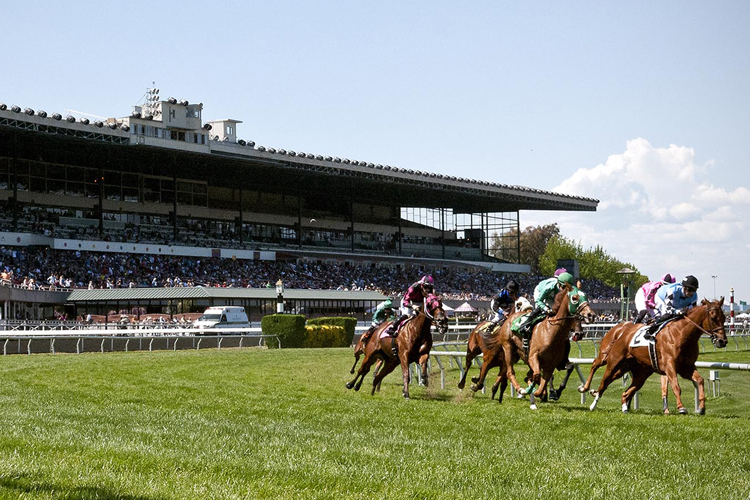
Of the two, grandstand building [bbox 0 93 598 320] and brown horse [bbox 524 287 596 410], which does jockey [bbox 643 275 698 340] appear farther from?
grandstand building [bbox 0 93 598 320]

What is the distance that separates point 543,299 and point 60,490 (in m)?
8.62

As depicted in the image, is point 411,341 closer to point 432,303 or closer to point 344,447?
point 432,303

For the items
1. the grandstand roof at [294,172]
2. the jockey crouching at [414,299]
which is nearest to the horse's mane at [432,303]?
the jockey crouching at [414,299]

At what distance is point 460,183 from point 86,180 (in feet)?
90.7

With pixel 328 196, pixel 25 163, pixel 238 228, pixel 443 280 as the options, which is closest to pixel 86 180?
pixel 25 163

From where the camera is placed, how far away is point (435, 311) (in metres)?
13.9

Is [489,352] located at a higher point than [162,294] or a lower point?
lower

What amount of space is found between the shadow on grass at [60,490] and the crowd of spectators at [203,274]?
40416 millimetres

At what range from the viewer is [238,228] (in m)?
66.6

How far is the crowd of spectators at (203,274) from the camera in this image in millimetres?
50156

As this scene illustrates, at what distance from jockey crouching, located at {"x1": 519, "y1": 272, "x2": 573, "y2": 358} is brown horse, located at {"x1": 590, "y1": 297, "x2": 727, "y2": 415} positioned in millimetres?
1147

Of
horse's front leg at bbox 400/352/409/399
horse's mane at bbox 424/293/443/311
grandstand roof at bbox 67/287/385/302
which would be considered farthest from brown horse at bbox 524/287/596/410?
grandstand roof at bbox 67/287/385/302

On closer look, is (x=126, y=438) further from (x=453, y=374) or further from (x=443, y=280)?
(x=443, y=280)

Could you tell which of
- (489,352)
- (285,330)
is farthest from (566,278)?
(285,330)
